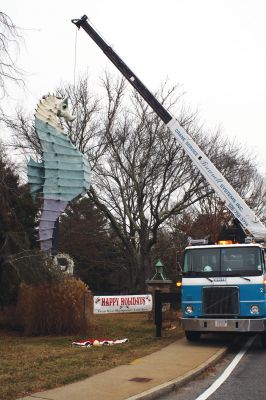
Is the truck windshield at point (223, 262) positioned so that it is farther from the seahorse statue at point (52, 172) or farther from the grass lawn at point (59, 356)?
the seahorse statue at point (52, 172)

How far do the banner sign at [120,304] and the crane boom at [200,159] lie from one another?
4.25m

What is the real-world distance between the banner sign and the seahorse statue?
4.38 meters

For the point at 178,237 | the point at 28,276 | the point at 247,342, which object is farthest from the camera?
the point at 178,237

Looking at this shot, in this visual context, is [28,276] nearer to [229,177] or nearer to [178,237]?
[229,177]

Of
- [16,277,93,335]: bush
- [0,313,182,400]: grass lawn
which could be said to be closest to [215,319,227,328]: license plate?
[0,313,182,400]: grass lawn

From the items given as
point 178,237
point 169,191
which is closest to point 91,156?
point 169,191

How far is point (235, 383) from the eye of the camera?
862cm

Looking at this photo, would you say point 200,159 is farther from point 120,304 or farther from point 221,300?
point 221,300

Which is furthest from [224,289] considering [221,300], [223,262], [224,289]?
[223,262]

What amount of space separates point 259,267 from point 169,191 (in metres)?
17.4

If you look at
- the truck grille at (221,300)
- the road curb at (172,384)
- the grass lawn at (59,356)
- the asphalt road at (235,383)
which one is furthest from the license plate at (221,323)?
the road curb at (172,384)

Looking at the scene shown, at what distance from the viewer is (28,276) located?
Result: 622 inches

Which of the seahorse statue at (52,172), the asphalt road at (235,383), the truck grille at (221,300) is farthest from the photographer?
the seahorse statue at (52,172)

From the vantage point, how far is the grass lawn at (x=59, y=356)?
26.8 feet
